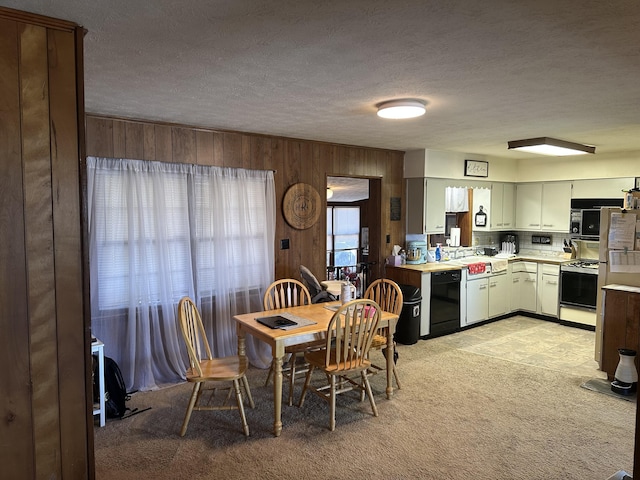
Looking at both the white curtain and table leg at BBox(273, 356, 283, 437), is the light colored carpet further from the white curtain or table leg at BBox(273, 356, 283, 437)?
the white curtain

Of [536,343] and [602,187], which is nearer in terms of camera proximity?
[536,343]

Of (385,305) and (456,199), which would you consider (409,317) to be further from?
(456,199)

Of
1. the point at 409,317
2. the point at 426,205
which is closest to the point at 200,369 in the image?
the point at 409,317

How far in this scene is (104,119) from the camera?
366 centimetres

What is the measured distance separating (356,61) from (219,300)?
2806mm

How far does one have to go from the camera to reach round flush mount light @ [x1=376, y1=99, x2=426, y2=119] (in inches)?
121

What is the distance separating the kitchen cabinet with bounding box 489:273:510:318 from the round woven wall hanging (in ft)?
9.16

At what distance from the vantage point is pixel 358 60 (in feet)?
7.36

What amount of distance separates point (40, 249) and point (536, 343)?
5.24m

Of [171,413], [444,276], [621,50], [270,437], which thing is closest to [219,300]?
[171,413]

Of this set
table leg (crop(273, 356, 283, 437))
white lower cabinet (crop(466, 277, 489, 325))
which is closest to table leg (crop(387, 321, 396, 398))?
table leg (crop(273, 356, 283, 437))

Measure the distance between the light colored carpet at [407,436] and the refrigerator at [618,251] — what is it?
972 millimetres

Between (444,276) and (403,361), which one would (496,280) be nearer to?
(444,276)

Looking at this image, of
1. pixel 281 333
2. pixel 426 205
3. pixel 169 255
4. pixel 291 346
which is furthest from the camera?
pixel 426 205
